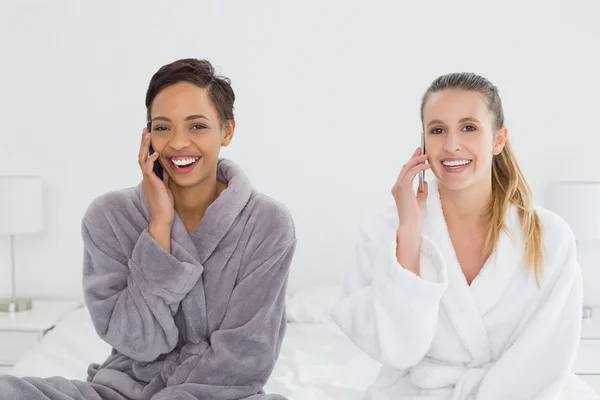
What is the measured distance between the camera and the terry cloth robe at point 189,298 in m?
1.80

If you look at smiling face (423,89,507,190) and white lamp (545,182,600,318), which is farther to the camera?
white lamp (545,182,600,318)

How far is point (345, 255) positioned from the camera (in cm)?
354

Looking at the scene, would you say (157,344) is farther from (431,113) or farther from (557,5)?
(557,5)

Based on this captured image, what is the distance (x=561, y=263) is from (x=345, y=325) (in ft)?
1.77

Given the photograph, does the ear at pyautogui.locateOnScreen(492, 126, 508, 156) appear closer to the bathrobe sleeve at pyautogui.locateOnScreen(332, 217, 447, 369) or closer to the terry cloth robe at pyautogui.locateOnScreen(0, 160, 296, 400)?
the bathrobe sleeve at pyautogui.locateOnScreen(332, 217, 447, 369)

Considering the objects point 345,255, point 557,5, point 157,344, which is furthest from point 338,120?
point 157,344

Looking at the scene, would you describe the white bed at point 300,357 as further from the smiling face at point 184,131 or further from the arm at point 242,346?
the smiling face at point 184,131

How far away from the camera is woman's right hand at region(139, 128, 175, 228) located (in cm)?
187

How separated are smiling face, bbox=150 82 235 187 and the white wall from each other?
1627 millimetres

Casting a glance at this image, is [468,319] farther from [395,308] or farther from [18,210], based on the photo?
[18,210]

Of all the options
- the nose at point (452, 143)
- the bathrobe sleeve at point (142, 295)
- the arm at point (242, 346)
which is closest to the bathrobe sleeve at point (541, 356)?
the nose at point (452, 143)

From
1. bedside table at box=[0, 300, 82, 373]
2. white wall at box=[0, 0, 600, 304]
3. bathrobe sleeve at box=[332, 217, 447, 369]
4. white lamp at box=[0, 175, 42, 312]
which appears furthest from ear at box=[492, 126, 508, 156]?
white lamp at box=[0, 175, 42, 312]

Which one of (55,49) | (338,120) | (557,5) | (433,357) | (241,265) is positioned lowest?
(433,357)

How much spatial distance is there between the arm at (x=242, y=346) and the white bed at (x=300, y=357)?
0.43 metres
